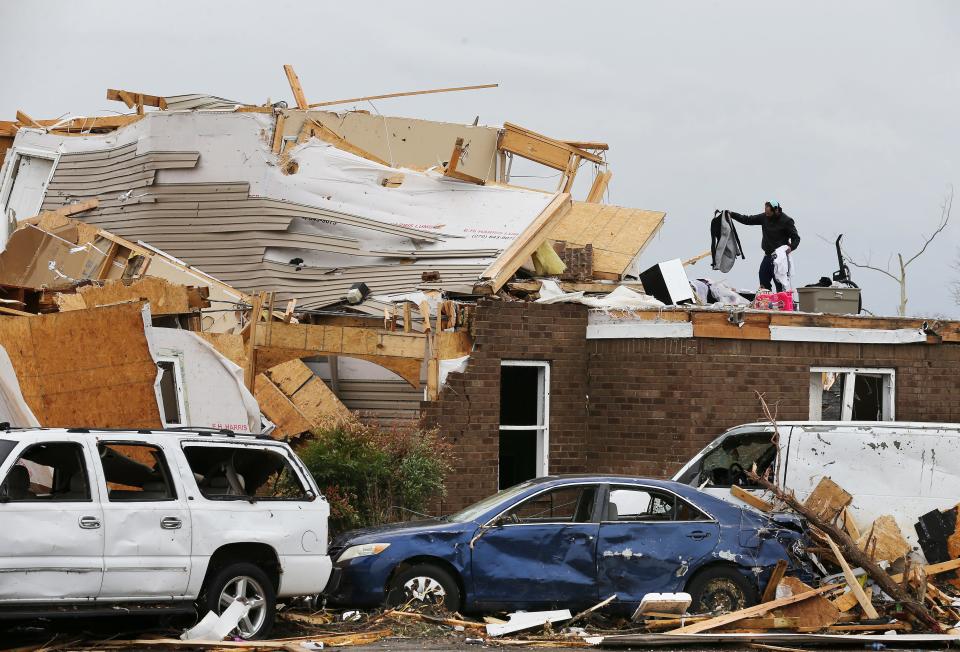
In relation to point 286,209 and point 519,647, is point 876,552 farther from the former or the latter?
point 286,209

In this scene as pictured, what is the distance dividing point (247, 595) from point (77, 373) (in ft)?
15.4

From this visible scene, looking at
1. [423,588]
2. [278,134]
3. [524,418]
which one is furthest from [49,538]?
[278,134]

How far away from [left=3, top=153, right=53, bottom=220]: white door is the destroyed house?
0.16 meters

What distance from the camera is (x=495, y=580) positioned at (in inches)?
450

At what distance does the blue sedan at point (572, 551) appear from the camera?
11336mm

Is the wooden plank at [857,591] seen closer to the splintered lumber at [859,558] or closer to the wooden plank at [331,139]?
the splintered lumber at [859,558]

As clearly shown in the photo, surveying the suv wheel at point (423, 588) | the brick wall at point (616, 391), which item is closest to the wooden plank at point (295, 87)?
the brick wall at point (616, 391)

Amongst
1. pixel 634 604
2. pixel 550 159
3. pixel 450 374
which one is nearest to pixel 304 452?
pixel 450 374

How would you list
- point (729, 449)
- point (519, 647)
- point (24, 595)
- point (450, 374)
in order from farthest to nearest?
1. point (450, 374)
2. point (729, 449)
3. point (519, 647)
4. point (24, 595)

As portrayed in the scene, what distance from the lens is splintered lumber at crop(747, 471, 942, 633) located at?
11500 mm

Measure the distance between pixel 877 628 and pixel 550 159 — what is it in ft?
40.9

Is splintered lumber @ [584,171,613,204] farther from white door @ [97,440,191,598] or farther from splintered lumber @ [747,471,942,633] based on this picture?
white door @ [97,440,191,598]

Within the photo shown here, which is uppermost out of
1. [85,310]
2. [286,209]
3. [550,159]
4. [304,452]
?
[550,159]

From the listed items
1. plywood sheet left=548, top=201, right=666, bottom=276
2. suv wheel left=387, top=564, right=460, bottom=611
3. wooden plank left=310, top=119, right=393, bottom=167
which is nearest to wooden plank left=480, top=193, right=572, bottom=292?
plywood sheet left=548, top=201, right=666, bottom=276
